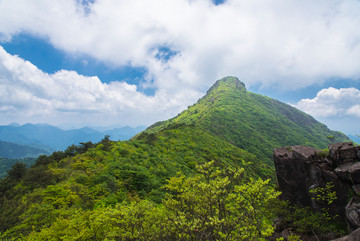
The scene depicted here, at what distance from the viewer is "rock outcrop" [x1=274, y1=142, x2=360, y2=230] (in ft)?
51.1

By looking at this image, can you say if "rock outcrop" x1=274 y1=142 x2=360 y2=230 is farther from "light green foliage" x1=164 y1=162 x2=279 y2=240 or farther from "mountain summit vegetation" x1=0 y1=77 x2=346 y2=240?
"light green foliage" x1=164 y1=162 x2=279 y2=240

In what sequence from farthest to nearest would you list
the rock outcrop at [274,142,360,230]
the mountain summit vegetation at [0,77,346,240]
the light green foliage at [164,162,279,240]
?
the rock outcrop at [274,142,360,230] < the mountain summit vegetation at [0,77,346,240] < the light green foliage at [164,162,279,240]

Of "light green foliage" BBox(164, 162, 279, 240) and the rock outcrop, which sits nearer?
"light green foliage" BBox(164, 162, 279, 240)

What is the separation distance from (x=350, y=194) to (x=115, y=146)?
37948 mm

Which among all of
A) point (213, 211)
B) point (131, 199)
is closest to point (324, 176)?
point (213, 211)

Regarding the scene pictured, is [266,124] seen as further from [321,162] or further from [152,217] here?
[152,217]

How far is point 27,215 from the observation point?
551 inches

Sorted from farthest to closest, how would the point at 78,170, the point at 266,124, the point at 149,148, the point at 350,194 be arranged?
the point at 266,124
the point at 149,148
the point at 78,170
the point at 350,194

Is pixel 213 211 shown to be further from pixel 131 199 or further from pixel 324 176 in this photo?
pixel 324 176

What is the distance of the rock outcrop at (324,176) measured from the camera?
1558 centimetres

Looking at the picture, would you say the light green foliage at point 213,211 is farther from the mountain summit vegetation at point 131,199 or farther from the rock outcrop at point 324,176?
the rock outcrop at point 324,176

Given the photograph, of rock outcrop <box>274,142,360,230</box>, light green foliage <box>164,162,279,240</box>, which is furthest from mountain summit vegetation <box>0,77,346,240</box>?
rock outcrop <box>274,142,360,230</box>

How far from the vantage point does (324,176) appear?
18.2 m

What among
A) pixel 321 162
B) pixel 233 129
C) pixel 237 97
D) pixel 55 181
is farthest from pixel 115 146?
pixel 237 97
